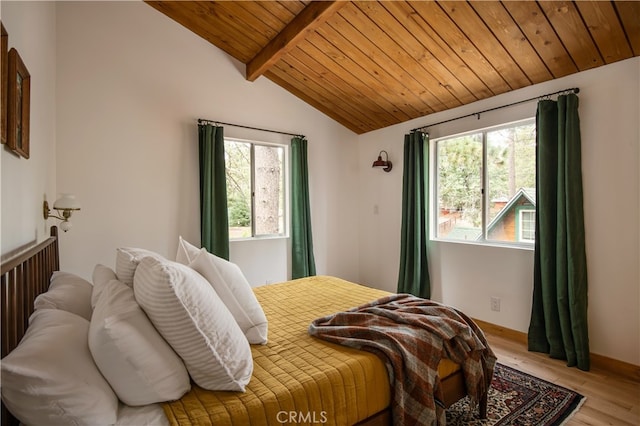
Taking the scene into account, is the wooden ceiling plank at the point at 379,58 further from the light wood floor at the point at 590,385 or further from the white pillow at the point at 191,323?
the light wood floor at the point at 590,385

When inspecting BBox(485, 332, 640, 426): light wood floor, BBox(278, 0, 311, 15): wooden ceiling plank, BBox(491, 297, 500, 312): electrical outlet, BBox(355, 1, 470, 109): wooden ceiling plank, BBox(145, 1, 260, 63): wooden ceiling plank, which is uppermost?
BBox(145, 1, 260, 63): wooden ceiling plank

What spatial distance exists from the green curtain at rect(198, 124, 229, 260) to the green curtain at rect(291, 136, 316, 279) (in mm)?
902

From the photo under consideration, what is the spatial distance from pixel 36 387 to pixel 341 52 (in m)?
3.20

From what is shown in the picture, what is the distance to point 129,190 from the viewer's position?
3.14m

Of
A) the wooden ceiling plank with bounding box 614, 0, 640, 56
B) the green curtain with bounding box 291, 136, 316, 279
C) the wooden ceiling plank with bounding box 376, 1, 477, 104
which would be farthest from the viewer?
the green curtain with bounding box 291, 136, 316, 279

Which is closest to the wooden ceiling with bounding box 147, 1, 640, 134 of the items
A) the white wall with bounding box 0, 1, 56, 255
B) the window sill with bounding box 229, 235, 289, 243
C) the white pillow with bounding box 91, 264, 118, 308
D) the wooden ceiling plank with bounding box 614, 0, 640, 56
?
the wooden ceiling plank with bounding box 614, 0, 640, 56

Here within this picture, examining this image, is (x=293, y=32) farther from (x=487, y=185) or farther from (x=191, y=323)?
(x=191, y=323)

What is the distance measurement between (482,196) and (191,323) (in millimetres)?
3201

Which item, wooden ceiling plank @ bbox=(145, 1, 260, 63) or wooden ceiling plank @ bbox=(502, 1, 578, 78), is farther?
wooden ceiling plank @ bbox=(145, 1, 260, 63)

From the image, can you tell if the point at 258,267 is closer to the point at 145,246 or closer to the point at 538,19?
the point at 145,246

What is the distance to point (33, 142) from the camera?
1821mm

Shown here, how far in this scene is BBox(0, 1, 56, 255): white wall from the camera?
1.26m

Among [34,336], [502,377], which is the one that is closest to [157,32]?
[34,336]

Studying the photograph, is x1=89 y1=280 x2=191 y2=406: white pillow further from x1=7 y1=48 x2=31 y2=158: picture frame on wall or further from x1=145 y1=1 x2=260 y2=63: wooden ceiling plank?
x1=145 y1=1 x2=260 y2=63: wooden ceiling plank
